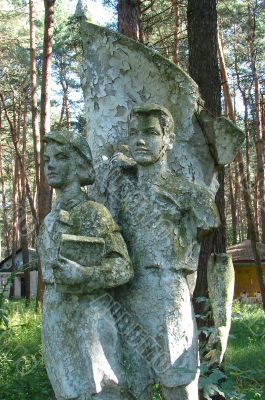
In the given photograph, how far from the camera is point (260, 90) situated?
20859 millimetres

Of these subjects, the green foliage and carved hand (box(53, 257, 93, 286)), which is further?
the green foliage

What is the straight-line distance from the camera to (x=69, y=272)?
7.28 feet

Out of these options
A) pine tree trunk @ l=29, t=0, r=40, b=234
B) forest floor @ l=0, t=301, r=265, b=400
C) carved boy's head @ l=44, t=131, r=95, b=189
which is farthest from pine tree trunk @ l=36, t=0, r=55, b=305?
carved boy's head @ l=44, t=131, r=95, b=189

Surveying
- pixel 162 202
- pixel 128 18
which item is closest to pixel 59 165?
pixel 162 202

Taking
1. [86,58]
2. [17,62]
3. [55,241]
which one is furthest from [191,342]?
[17,62]

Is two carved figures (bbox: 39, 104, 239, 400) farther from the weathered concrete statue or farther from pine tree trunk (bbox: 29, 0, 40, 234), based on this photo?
pine tree trunk (bbox: 29, 0, 40, 234)

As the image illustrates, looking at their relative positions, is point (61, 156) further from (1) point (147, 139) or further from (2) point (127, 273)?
(2) point (127, 273)

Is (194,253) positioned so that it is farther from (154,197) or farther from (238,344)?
(238,344)

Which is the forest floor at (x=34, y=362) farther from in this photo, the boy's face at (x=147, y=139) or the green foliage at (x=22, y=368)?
the boy's face at (x=147, y=139)

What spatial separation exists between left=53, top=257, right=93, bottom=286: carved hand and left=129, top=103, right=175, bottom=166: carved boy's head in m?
0.64

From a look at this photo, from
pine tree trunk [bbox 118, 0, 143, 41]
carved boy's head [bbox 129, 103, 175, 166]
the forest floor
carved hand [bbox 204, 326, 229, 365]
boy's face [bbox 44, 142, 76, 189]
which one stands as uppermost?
pine tree trunk [bbox 118, 0, 143, 41]

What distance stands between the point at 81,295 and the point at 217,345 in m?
0.83

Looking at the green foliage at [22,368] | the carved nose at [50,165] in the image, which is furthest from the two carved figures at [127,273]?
the green foliage at [22,368]

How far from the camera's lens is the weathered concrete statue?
7.54 feet
